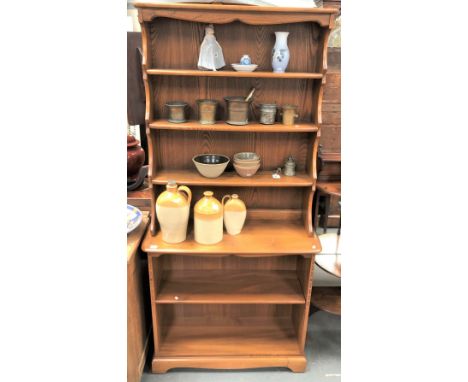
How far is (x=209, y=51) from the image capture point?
1753 millimetres

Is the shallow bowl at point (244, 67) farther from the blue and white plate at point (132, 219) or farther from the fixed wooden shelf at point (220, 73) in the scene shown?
the blue and white plate at point (132, 219)

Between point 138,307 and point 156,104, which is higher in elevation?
point 156,104

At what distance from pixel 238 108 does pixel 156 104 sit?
455mm

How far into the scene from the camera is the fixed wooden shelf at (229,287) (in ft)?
6.33

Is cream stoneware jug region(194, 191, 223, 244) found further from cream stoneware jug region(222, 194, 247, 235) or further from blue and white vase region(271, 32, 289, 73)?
blue and white vase region(271, 32, 289, 73)

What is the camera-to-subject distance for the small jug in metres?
1.82

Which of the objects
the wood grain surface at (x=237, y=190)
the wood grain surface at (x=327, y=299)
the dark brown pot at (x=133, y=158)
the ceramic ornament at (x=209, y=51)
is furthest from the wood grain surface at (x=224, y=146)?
the wood grain surface at (x=327, y=299)

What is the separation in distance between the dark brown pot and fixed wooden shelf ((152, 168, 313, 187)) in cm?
30

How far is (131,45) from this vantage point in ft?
6.87

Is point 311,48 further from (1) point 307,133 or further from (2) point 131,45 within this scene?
(2) point 131,45

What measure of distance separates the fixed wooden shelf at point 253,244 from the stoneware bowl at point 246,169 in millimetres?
327

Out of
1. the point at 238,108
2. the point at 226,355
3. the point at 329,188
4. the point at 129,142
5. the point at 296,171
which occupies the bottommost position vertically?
the point at 226,355
